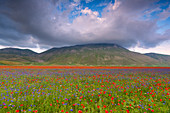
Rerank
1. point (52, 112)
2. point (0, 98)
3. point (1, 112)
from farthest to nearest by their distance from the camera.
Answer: point (0, 98) < point (52, 112) < point (1, 112)

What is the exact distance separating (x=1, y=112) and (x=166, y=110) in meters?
7.54

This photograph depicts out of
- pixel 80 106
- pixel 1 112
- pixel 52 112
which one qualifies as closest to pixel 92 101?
pixel 80 106

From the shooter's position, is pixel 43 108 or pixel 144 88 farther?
pixel 144 88

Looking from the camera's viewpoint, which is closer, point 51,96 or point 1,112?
point 1,112

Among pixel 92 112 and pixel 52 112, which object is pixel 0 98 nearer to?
pixel 52 112

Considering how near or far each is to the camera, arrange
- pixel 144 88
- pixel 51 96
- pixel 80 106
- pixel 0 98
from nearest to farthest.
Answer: pixel 80 106, pixel 0 98, pixel 51 96, pixel 144 88

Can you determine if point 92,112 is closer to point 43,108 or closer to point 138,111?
point 138,111

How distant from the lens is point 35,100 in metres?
5.09

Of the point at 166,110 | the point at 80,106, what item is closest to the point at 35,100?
the point at 80,106

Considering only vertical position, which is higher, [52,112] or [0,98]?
[0,98]

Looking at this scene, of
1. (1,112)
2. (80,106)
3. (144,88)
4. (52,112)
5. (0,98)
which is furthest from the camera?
(144,88)

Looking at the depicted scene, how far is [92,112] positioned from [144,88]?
5.93m

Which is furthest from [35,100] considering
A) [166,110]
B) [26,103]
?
[166,110]

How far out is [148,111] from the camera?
13.3 feet
